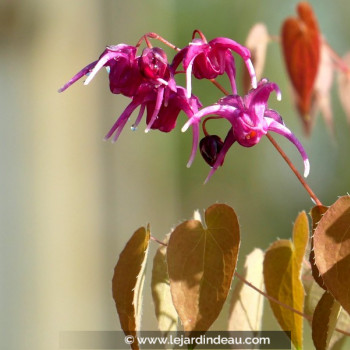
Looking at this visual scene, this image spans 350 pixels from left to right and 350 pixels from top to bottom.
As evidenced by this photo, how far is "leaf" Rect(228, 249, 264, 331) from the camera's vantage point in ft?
1.48

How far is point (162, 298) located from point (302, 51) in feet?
0.87

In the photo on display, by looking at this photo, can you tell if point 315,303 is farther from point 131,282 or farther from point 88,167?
point 88,167

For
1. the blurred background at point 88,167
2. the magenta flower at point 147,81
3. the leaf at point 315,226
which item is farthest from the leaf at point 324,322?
the blurred background at point 88,167

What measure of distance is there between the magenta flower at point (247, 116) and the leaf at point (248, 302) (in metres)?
0.14

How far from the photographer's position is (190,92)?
0.34 meters

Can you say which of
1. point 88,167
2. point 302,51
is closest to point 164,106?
point 302,51

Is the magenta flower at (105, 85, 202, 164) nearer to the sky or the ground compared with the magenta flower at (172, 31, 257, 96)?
nearer to the ground

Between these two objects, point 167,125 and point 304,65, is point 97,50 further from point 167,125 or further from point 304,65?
point 167,125

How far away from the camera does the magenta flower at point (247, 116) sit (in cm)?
33

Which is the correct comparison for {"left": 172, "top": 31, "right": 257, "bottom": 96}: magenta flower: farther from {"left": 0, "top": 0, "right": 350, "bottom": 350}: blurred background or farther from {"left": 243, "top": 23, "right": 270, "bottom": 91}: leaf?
{"left": 0, "top": 0, "right": 350, "bottom": 350}: blurred background

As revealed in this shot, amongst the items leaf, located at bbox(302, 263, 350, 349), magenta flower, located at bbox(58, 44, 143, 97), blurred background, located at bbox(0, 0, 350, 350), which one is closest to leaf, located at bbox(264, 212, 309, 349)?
leaf, located at bbox(302, 263, 350, 349)

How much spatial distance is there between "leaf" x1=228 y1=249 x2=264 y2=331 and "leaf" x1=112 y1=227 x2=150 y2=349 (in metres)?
0.10

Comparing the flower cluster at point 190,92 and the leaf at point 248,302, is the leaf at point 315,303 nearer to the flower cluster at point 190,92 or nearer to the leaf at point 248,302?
the leaf at point 248,302

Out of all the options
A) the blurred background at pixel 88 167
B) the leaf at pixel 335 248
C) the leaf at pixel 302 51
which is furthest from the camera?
the blurred background at pixel 88 167
